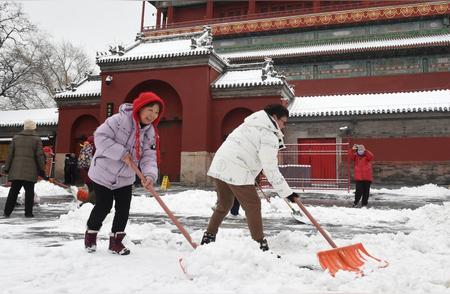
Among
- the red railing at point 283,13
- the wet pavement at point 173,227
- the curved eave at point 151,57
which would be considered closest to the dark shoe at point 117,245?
the wet pavement at point 173,227

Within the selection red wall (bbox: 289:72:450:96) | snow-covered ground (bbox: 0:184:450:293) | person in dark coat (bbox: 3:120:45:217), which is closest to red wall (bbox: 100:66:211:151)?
red wall (bbox: 289:72:450:96)

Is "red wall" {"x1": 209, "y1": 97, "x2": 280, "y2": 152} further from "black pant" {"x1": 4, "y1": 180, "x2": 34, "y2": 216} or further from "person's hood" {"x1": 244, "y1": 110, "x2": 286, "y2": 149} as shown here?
"person's hood" {"x1": 244, "y1": 110, "x2": 286, "y2": 149}

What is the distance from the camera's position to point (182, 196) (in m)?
8.98

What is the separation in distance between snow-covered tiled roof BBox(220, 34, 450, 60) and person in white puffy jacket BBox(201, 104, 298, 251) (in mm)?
17689

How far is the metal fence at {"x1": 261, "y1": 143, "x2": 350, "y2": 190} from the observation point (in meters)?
12.7

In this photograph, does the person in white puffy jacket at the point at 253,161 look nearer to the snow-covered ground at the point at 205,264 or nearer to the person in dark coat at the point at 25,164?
the snow-covered ground at the point at 205,264

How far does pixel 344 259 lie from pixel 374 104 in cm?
1447

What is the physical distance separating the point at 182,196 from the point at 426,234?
5612 millimetres

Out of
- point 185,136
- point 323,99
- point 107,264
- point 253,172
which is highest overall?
point 323,99

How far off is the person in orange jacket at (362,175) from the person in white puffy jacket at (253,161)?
567 cm

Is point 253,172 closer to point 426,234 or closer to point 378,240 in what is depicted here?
point 378,240

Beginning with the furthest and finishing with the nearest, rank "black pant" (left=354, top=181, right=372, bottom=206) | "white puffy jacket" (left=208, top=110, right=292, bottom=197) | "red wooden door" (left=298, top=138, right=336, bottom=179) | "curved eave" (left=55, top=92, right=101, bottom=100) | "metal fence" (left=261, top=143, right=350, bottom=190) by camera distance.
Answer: "curved eave" (left=55, top=92, right=101, bottom=100) → "red wooden door" (left=298, top=138, right=336, bottom=179) → "metal fence" (left=261, top=143, right=350, bottom=190) → "black pant" (left=354, top=181, right=372, bottom=206) → "white puffy jacket" (left=208, top=110, right=292, bottom=197)

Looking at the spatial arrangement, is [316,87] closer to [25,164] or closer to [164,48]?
[164,48]

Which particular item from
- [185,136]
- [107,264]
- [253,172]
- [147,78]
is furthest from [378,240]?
[147,78]
